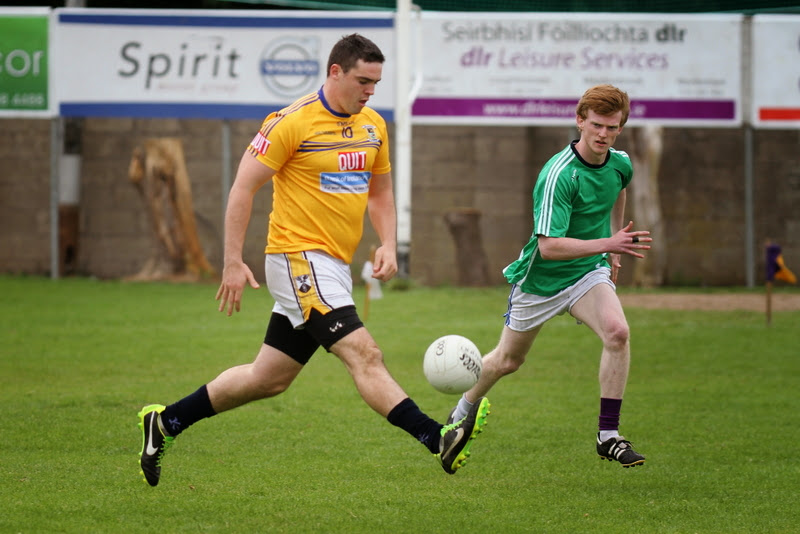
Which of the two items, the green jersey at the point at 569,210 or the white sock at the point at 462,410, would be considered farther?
the white sock at the point at 462,410

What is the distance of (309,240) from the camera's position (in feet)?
18.8

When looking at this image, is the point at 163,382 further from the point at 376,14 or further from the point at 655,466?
the point at 376,14

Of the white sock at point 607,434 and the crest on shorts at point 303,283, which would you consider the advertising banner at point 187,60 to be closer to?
the white sock at point 607,434

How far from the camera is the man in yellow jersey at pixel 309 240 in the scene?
5.55 m

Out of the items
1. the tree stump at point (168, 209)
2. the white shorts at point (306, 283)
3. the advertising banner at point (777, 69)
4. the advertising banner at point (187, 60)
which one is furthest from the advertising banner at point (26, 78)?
the white shorts at point (306, 283)

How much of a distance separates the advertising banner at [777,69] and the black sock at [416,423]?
15478 mm

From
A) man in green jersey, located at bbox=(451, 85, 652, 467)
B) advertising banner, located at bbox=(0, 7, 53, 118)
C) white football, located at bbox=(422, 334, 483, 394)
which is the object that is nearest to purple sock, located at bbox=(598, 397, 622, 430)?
man in green jersey, located at bbox=(451, 85, 652, 467)

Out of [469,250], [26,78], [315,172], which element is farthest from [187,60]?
[315,172]

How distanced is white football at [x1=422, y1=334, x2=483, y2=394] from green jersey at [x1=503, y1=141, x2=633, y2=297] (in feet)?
2.91

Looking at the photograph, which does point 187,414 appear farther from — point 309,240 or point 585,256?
point 585,256

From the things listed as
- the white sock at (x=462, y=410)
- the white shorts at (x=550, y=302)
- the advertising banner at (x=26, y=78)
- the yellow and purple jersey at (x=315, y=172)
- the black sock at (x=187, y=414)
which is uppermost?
the advertising banner at (x=26, y=78)

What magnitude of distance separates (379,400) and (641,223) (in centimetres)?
1487

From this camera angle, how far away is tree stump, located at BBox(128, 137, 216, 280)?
19516 mm

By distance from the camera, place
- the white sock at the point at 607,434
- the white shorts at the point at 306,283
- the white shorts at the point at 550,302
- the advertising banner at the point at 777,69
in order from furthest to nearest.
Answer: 1. the advertising banner at the point at 777,69
2. the white shorts at the point at 550,302
3. the white sock at the point at 607,434
4. the white shorts at the point at 306,283
